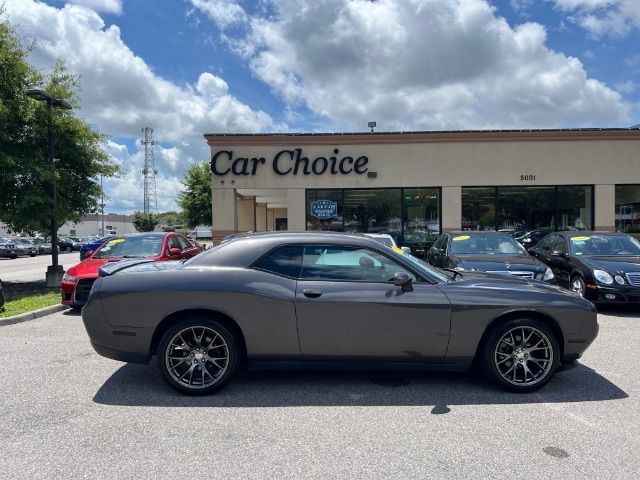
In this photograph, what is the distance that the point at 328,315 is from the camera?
405cm

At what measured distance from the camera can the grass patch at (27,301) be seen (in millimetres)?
7809

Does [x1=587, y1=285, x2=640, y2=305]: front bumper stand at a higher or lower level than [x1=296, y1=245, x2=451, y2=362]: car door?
lower

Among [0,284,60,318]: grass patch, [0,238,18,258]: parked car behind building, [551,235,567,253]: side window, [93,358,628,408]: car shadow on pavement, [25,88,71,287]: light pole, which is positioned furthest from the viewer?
[0,238,18,258]: parked car behind building

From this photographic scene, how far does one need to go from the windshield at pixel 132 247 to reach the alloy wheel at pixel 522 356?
265 inches

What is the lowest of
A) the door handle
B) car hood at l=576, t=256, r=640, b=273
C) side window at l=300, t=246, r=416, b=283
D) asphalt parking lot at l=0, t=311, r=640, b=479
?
asphalt parking lot at l=0, t=311, r=640, b=479

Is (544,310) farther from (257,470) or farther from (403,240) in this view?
(403,240)

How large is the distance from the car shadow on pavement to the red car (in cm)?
361

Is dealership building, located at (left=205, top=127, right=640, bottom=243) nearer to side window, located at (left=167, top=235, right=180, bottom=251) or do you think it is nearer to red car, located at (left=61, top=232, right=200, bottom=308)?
side window, located at (left=167, top=235, right=180, bottom=251)

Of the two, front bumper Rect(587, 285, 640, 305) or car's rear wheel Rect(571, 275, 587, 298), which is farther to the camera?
car's rear wheel Rect(571, 275, 587, 298)

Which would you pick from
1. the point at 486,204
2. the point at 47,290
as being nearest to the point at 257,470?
the point at 47,290

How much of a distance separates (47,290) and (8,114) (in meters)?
4.38

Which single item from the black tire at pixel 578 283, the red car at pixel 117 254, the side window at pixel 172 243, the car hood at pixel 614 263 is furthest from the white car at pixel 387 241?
the side window at pixel 172 243

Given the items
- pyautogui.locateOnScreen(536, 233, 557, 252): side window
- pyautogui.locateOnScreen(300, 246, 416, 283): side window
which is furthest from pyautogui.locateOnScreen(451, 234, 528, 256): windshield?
pyautogui.locateOnScreen(300, 246, 416, 283): side window

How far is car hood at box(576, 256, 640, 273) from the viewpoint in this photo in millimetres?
7762
